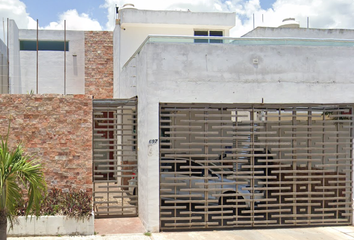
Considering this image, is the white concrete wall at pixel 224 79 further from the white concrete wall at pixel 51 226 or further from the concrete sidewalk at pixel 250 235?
the white concrete wall at pixel 51 226

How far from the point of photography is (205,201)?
26.6 ft

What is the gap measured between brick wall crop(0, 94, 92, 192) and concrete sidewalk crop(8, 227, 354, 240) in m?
1.27

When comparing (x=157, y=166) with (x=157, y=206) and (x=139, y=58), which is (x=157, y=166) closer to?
(x=157, y=206)

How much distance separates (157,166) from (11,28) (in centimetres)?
1174

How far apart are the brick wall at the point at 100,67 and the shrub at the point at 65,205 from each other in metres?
8.51

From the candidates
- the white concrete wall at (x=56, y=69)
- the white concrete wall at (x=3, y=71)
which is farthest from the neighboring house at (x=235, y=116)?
the white concrete wall at (x=3, y=71)

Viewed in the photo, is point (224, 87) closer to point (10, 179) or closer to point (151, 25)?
point (10, 179)

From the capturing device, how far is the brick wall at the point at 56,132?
26.1 ft

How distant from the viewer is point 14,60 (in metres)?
16.3

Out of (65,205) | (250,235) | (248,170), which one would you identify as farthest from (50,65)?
(250,235)

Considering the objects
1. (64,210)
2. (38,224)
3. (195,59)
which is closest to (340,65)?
(195,59)

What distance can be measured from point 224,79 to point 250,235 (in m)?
3.49

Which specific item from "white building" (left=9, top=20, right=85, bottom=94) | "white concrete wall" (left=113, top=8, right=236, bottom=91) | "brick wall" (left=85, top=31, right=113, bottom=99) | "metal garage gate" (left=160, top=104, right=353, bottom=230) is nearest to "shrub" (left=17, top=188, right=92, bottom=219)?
"metal garage gate" (left=160, top=104, right=353, bottom=230)

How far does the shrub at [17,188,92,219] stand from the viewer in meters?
7.63
